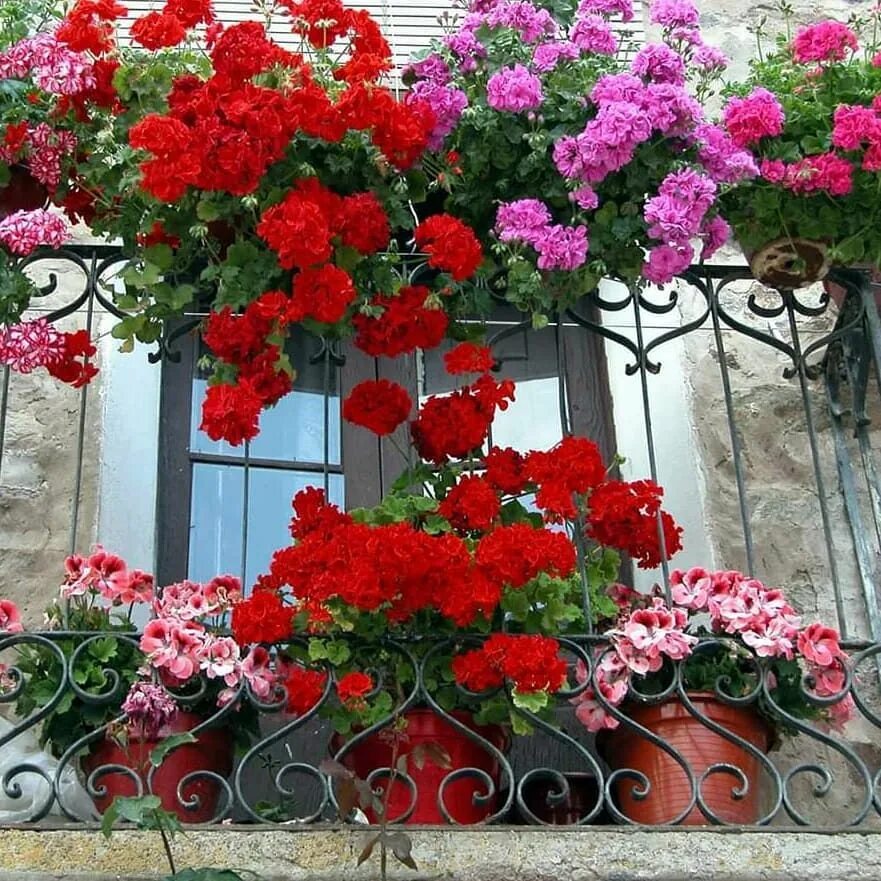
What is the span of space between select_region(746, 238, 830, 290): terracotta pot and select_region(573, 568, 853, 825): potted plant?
2.62 feet

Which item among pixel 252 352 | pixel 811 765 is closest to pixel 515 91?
pixel 252 352

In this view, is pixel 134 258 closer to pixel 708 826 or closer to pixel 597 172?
pixel 597 172

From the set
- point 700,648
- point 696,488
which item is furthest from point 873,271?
point 700,648

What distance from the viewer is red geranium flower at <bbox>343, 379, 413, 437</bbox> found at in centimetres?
396

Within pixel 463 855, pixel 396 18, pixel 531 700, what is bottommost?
pixel 463 855

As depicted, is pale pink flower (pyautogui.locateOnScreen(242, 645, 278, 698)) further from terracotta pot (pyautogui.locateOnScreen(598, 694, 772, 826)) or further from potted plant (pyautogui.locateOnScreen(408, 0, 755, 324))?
potted plant (pyautogui.locateOnScreen(408, 0, 755, 324))

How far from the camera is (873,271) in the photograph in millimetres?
4285

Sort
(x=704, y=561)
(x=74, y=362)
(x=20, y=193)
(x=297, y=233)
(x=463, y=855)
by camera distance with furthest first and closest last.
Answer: (x=704, y=561)
(x=20, y=193)
(x=74, y=362)
(x=297, y=233)
(x=463, y=855)

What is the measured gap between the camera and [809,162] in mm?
4051

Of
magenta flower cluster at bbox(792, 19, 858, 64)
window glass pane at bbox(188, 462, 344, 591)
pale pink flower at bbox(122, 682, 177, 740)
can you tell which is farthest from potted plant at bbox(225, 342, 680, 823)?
magenta flower cluster at bbox(792, 19, 858, 64)

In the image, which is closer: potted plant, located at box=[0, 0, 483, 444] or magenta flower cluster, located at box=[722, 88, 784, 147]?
potted plant, located at box=[0, 0, 483, 444]

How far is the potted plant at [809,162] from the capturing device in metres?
4.04

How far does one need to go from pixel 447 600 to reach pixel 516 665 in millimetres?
185

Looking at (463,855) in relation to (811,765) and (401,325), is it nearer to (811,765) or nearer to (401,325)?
(811,765)
